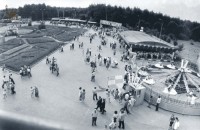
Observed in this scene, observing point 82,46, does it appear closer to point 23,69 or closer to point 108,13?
point 23,69

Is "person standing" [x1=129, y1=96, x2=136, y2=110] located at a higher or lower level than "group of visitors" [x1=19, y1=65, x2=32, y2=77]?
lower

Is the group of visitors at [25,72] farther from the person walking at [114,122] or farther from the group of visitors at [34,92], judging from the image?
the person walking at [114,122]

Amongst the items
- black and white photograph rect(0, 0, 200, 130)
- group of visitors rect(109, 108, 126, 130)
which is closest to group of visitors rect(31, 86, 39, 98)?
black and white photograph rect(0, 0, 200, 130)

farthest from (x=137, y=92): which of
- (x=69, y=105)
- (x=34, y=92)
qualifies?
(x=34, y=92)

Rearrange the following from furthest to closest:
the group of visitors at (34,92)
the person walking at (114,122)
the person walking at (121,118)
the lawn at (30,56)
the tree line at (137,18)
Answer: the tree line at (137,18)
the lawn at (30,56)
the group of visitors at (34,92)
the person walking at (121,118)
the person walking at (114,122)

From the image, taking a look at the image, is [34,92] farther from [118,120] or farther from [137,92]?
[137,92]

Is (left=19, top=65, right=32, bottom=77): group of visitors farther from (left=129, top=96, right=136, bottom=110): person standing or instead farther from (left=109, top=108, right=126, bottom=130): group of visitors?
(left=109, top=108, right=126, bottom=130): group of visitors

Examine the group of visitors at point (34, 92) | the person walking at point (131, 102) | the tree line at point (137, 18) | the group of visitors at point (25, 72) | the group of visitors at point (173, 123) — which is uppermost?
the tree line at point (137, 18)

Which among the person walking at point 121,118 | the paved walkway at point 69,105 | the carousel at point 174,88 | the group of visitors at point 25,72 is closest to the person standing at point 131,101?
the paved walkway at point 69,105

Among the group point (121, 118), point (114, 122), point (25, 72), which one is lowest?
point (114, 122)

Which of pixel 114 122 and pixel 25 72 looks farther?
pixel 25 72

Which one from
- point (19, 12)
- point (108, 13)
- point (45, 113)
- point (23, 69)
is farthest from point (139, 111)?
point (19, 12)
